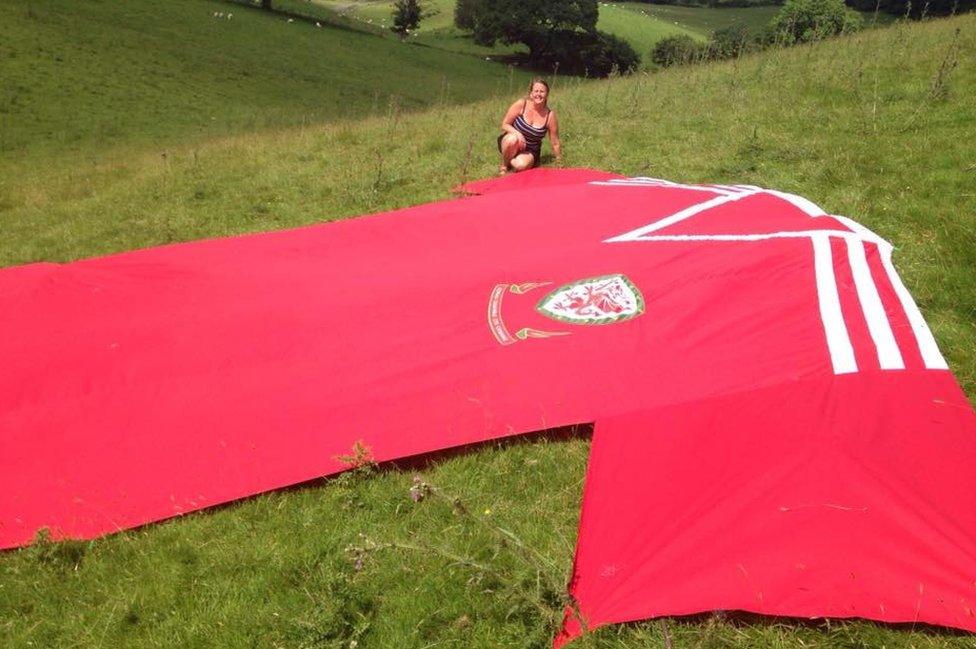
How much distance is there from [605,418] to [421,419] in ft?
3.18

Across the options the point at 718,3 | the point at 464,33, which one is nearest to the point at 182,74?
the point at 464,33

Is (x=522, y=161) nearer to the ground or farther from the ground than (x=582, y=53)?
nearer to the ground

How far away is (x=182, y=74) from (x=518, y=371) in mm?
→ 29129

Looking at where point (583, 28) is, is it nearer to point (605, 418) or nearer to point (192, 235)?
point (192, 235)

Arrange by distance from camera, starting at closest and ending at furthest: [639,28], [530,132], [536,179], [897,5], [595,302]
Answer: [595,302]
[536,179]
[530,132]
[897,5]
[639,28]

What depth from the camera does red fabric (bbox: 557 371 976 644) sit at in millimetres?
2607

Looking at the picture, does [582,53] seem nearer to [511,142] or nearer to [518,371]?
[511,142]

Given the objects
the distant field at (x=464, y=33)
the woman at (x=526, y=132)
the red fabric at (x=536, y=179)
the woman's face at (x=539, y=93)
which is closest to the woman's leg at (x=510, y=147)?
the woman at (x=526, y=132)

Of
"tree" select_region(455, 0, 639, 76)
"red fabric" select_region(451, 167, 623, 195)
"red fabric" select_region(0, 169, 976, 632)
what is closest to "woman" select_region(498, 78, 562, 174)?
"red fabric" select_region(451, 167, 623, 195)

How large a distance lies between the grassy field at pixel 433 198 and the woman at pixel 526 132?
53 cm

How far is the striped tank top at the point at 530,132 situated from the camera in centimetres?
927

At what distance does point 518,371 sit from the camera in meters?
4.03

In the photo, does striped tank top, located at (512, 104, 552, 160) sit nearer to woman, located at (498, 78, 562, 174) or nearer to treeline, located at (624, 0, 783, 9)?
woman, located at (498, 78, 562, 174)

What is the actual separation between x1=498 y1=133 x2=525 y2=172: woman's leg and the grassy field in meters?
0.55
